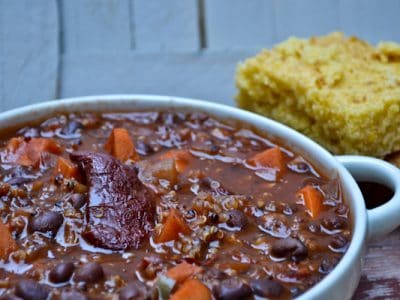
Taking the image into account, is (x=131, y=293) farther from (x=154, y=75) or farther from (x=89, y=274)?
(x=154, y=75)

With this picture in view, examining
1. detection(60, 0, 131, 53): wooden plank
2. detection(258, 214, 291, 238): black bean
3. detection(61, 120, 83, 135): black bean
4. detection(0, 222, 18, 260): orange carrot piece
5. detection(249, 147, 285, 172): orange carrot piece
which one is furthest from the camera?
detection(60, 0, 131, 53): wooden plank

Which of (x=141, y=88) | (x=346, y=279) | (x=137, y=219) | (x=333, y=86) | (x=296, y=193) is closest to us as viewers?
(x=346, y=279)

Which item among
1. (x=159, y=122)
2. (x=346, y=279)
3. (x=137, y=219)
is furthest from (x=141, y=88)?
(x=346, y=279)

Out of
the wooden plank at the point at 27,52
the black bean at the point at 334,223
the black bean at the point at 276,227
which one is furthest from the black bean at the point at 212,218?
the wooden plank at the point at 27,52

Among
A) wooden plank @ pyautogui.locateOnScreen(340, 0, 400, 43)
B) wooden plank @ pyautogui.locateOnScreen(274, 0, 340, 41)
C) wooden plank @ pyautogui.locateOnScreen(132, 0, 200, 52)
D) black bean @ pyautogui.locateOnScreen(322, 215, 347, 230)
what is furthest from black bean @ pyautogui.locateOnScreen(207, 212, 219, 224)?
wooden plank @ pyautogui.locateOnScreen(340, 0, 400, 43)

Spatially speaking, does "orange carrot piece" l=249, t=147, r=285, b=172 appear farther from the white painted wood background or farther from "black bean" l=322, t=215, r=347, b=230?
the white painted wood background

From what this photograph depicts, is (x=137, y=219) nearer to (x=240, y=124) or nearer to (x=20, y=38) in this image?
(x=240, y=124)
